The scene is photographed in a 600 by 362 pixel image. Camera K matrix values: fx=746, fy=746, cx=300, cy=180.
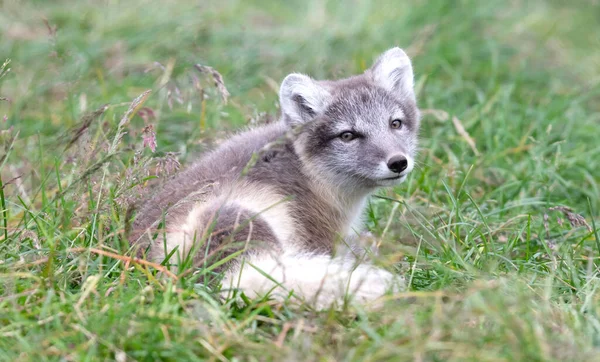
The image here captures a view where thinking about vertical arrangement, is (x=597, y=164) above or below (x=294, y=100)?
below

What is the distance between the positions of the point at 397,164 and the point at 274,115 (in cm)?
141

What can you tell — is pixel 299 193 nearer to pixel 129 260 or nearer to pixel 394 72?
pixel 394 72

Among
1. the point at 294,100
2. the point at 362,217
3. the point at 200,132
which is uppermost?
the point at 294,100

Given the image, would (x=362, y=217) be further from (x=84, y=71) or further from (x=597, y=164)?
(x=84, y=71)

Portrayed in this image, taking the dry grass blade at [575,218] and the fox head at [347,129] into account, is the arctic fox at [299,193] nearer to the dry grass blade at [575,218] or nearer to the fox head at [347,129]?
the fox head at [347,129]

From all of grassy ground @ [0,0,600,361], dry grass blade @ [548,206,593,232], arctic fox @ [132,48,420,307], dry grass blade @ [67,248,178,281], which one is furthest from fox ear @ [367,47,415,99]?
dry grass blade @ [67,248,178,281]

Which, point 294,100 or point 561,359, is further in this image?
point 294,100

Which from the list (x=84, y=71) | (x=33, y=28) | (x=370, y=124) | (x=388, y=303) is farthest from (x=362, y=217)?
(x=33, y=28)

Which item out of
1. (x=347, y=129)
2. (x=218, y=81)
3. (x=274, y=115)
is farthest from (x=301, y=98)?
(x=274, y=115)

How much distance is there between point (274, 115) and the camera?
5.03 m

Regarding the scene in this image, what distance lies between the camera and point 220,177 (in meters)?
3.83

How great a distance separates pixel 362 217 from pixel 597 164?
6.03 feet

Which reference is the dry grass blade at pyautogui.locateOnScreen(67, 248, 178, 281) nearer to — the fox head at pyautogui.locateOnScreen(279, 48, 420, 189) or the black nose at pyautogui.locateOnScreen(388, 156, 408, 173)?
the fox head at pyautogui.locateOnScreen(279, 48, 420, 189)

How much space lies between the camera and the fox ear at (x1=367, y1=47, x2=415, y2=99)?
4.38 m
